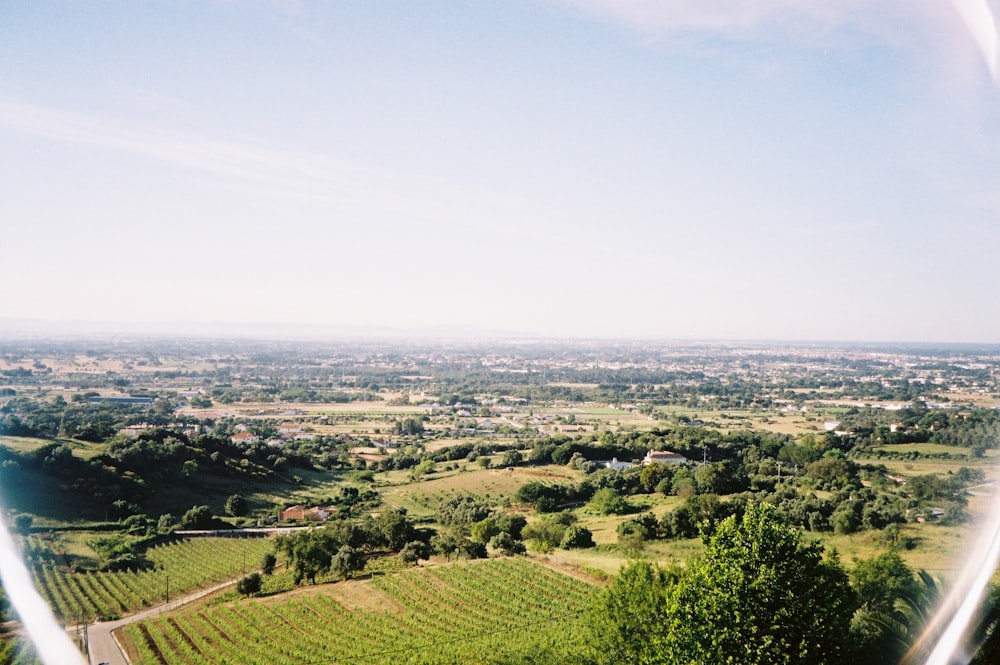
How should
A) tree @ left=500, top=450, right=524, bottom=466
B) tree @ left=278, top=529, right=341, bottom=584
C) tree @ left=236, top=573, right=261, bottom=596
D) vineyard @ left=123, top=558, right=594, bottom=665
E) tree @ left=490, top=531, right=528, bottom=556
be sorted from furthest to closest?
tree @ left=500, top=450, right=524, bottom=466 < tree @ left=490, top=531, right=528, bottom=556 < tree @ left=278, top=529, right=341, bottom=584 < tree @ left=236, top=573, right=261, bottom=596 < vineyard @ left=123, top=558, right=594, bottom=665

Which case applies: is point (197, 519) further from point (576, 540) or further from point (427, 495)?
point (576, 540)

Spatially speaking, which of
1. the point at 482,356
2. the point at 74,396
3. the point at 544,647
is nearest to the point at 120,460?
the point at 74,396

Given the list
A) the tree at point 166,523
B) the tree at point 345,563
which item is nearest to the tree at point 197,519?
the tree at point 166,523

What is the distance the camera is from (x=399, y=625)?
14.2 m

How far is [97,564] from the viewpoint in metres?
20.0

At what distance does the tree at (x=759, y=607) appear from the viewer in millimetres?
5602

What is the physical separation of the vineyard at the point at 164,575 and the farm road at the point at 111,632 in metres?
0.35

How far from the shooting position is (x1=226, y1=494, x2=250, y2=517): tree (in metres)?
28.4

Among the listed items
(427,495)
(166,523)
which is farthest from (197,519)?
(427,495)

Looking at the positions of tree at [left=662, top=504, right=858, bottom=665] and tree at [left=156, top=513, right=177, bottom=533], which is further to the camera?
tree at [left=156, top=513, right=177, bottom=533]

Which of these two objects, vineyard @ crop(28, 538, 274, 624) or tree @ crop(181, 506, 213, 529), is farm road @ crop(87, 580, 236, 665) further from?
tree @ crop(181, 506, 213, 529)

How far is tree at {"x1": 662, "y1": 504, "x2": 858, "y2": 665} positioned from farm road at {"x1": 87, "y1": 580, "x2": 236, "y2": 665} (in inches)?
370

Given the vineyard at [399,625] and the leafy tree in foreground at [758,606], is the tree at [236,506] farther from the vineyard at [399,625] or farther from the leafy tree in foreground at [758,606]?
the leafy tree in foreground at [758,606]

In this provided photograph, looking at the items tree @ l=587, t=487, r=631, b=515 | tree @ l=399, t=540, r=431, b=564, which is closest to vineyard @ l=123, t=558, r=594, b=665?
tree @ l=399, t=540, r=431, b=564
